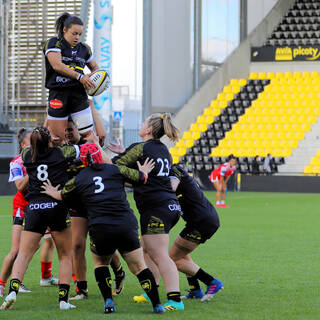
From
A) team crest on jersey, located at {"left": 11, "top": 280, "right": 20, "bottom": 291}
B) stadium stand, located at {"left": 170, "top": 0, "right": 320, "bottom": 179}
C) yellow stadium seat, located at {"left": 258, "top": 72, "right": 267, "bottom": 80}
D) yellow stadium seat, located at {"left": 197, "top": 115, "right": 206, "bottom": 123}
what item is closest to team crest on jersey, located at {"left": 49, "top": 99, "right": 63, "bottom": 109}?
team crest on jersey, located at {"left": 11, "top": 280, "right": 20, "bottom": 291}

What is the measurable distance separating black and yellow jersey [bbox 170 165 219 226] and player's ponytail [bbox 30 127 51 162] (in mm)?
1257

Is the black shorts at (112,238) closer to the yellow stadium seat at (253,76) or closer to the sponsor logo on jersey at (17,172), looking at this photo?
the sponsor logo on jersey at (17,172)

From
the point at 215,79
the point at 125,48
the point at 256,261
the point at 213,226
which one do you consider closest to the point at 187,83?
the point at 215,79

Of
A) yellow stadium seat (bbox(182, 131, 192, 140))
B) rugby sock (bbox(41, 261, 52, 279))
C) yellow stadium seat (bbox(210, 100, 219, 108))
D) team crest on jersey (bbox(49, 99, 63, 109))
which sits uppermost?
yellow stadium seat (bbox(210, 100, 219, 108))

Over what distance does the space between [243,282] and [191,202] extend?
4.90ft

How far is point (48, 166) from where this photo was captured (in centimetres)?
687

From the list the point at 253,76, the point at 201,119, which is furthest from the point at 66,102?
the point at 253,76

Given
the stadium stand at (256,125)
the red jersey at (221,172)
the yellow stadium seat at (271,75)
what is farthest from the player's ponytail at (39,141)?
the yellow stadium seat at (271,75)

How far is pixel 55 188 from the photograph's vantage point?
675 cm

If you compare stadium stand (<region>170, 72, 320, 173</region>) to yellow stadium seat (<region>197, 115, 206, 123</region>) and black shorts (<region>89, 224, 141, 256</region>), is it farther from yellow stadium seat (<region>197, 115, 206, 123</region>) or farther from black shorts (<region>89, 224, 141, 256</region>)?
black shorts (<region>89, 224, 141, 256</region>)

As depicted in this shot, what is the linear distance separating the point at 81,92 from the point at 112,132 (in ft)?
73.5

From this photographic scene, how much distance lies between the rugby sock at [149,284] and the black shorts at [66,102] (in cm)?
221

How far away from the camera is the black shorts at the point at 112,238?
6.37 metres

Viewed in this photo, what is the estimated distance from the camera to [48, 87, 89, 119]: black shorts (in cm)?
795
